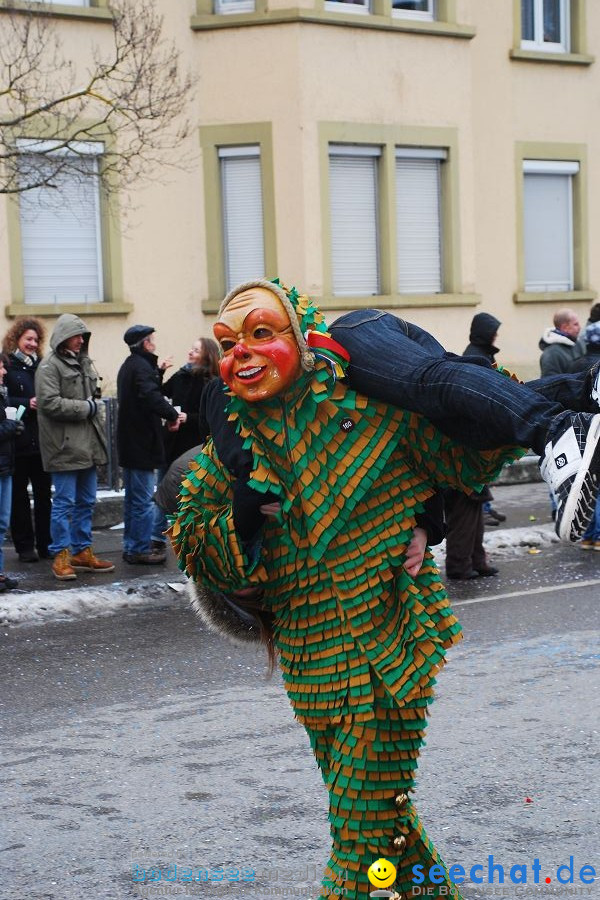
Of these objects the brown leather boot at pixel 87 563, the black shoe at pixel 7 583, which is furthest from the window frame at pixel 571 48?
the black shoe at pixel 7 583

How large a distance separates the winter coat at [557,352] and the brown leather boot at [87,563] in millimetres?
4154

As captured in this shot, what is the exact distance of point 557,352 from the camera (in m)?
11.6

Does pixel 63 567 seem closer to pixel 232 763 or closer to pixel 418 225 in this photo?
pixel 232 763

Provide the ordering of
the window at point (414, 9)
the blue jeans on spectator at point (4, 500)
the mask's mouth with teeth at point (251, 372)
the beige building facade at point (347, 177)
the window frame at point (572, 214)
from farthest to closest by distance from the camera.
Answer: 1. the window frame at point (572, 214)
2. the window at point (414, 9)
3. the beige building facade at point (347, 177)
4. the blue jeans on spectator at point (4, 500)
5. the mask's mouth with teeth at point (251, 372)

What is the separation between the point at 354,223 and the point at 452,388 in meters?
13.9

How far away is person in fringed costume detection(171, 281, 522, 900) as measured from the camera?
3129 mm

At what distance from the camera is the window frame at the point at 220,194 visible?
15.6 meters

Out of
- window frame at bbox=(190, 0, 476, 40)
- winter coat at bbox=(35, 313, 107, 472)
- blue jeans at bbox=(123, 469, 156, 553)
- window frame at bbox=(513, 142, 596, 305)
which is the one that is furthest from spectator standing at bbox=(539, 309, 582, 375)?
window frame at bbox=(513, 142, 596, 305)

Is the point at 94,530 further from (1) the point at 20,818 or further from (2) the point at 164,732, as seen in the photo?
(1) the point at 20,818

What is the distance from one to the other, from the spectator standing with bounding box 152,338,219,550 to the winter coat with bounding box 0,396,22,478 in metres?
1.41

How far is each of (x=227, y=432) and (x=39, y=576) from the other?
276 inches

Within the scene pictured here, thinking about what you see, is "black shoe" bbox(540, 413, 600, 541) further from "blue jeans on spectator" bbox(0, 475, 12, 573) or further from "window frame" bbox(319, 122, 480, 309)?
"window frame" bbox(319, 122, 480, 309)

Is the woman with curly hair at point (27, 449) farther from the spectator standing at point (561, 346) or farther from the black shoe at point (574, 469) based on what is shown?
the black shoe at point (574, 469)

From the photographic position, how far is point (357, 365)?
3.12 metres
